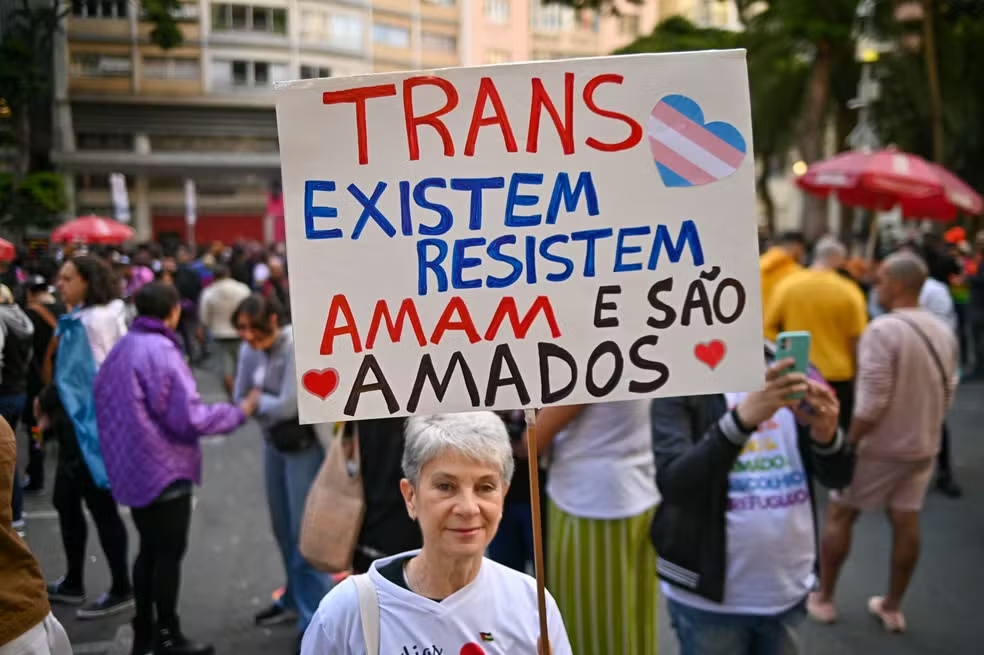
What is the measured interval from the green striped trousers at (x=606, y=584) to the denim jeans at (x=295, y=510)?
1.43 m

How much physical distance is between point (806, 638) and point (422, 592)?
3.01 metres

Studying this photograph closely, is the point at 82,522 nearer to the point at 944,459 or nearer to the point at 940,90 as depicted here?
the point at 944,459

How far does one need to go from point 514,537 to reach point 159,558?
1631 mm

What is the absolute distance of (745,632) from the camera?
9.27ft

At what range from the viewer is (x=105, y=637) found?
14.5ft

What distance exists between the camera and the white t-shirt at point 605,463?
10.6ft

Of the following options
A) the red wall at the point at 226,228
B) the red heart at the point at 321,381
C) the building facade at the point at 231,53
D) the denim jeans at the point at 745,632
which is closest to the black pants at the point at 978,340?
the building facade at the point at 231,53

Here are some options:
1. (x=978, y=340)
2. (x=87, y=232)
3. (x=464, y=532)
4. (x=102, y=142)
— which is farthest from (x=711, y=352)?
(x=102, y=142)

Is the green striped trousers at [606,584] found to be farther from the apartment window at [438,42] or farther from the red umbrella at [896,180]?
the red umbrella at [896,180]

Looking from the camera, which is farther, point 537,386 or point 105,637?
point 105,637

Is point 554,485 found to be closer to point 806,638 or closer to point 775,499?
point 775,499

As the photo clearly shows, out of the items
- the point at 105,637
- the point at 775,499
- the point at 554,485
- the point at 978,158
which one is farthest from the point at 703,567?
the point at 978,158

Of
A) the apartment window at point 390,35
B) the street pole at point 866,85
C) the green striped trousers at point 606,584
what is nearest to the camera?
the green striped trousers at point 606,584

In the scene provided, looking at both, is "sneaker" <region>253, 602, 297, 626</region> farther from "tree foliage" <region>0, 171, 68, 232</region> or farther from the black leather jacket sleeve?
"tree foliage" <region>0, 171, 68, 232</region>
